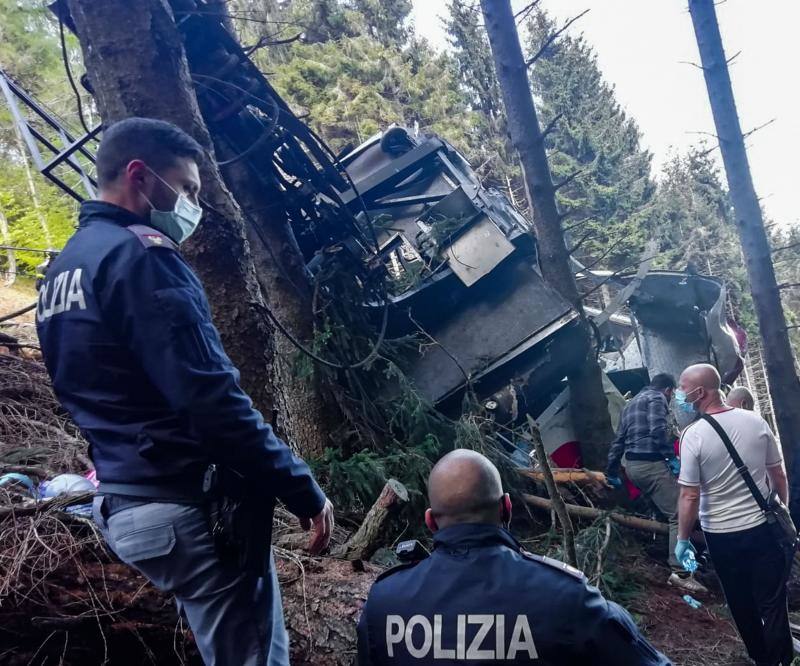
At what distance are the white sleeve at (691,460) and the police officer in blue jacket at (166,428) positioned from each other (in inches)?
117

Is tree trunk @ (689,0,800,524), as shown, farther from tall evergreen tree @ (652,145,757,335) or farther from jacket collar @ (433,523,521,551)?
tall evergreen tree @ (652,145,757,335)

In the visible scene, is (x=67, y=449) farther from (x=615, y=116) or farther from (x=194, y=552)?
(x=615, y=116)

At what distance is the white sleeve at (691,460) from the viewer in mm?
3822

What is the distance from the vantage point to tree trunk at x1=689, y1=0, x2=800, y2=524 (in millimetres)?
6820

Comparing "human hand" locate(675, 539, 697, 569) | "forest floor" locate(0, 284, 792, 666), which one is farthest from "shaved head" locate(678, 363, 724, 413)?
"forest floor" locate(0, 284, 792, 666)

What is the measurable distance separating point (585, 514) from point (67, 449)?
14.6ft

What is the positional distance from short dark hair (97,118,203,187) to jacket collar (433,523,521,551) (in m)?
1.38

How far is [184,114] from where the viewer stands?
320cm

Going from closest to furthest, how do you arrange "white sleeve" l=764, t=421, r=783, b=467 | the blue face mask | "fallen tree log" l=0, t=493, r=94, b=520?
1. "fallen tree log" l=0, t=493, r=94, b=520
2. "white sleeve" l=764, t=421, r=783, b=467
3. the blue face mask

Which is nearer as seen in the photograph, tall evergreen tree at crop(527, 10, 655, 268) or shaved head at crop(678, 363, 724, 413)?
shaved head at crop(678, 363, 724, 413)

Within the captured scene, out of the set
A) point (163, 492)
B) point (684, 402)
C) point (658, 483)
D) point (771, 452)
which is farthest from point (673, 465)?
point (163, 492)

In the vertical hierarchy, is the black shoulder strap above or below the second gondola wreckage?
below

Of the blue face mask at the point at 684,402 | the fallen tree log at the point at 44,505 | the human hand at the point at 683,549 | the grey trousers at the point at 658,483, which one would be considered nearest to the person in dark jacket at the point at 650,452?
the grey trousers at the point at 658,483

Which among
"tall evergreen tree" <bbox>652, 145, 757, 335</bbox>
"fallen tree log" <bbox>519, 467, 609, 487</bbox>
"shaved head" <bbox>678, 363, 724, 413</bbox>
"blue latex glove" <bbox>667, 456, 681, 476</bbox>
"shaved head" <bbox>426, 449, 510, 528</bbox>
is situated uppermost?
"tall evergreen tree" <bbox>652, 145, 757, 335</bbox>
